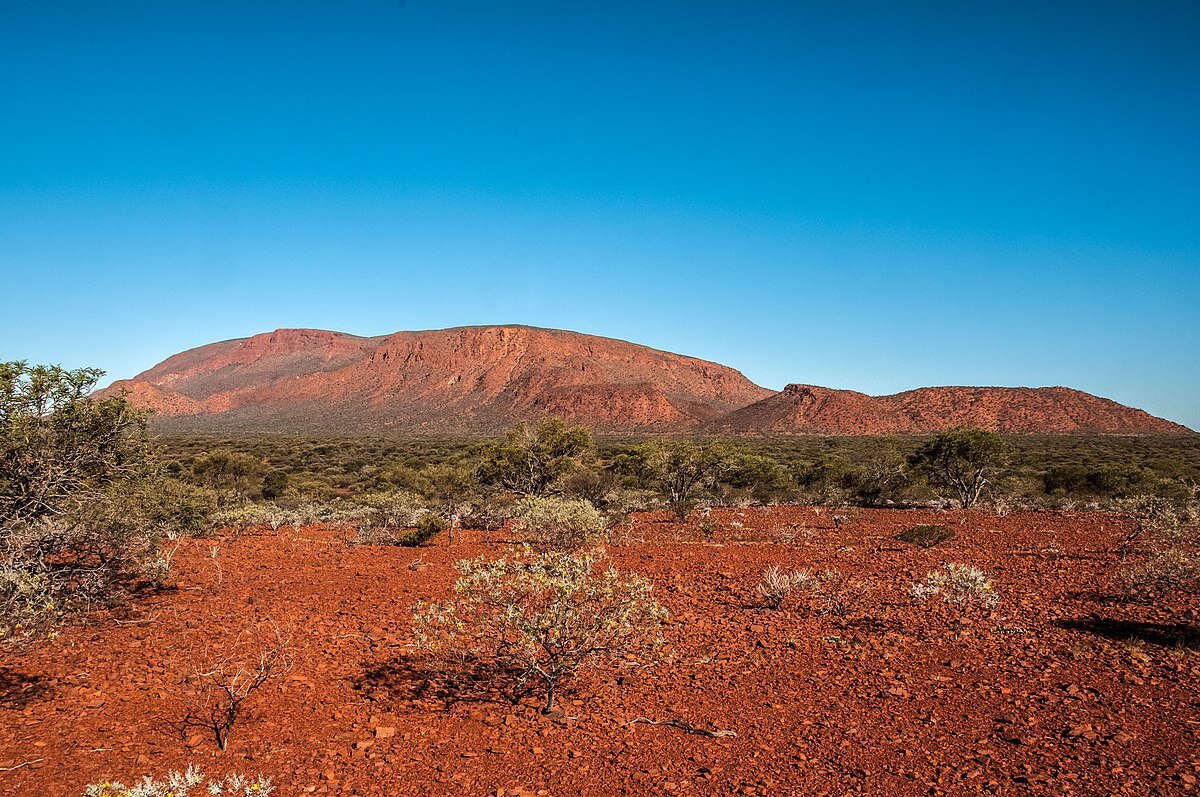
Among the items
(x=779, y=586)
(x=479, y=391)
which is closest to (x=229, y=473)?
(x=779, y=586)

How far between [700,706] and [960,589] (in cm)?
527

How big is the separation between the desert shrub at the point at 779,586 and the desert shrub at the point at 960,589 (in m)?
1.49

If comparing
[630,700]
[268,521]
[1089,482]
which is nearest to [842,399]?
[1089,482]

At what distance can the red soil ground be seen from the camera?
4.55 m

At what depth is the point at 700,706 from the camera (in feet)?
18.7

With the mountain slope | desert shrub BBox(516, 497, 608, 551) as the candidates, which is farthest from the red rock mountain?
desert shrub BBox(516, 497, 608, 551)

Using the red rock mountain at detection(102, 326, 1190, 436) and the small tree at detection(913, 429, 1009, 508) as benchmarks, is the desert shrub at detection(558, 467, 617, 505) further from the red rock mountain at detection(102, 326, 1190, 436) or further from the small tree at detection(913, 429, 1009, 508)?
the red rock mountain at detection(102, 326, 1190, 436)

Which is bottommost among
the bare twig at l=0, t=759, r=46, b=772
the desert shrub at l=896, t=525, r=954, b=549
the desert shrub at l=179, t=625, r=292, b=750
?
the bare twig at l=0, t=759, r=46, b=772

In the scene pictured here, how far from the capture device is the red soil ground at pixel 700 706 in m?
4.55

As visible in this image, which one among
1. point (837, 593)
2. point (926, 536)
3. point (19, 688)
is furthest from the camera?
point (926, 536)

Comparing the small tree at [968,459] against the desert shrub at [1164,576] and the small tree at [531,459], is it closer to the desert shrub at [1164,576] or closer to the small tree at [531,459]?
the small tree at [531,459]

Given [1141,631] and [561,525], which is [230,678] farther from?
[1141,631]

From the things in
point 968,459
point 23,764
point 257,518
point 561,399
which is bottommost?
point 23,764

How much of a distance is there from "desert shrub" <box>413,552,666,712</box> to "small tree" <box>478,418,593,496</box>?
1386 cm
